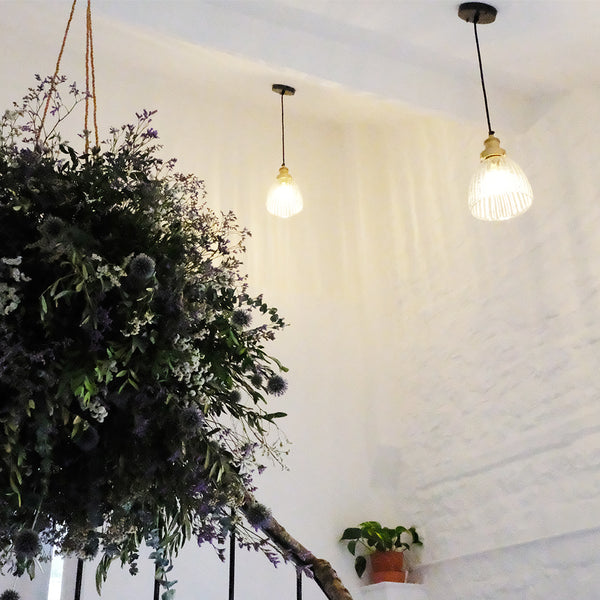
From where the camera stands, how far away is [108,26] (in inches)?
180

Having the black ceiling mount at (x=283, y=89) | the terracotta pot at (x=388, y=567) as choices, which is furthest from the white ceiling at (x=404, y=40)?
the terracotta pot at (x=388, y=567)

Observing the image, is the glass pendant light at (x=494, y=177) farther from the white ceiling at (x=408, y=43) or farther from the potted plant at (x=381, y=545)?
the potted plant at (x=381, y=545)

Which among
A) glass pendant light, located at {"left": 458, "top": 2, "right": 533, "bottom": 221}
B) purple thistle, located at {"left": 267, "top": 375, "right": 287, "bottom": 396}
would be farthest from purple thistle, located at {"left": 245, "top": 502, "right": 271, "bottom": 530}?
glass pendant light, located at {"left": 458, "top": 2, "right": 533, "bottom": 221}

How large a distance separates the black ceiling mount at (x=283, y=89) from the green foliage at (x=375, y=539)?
9.01 feet

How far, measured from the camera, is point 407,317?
498cm

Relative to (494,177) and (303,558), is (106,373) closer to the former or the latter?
(303,558)

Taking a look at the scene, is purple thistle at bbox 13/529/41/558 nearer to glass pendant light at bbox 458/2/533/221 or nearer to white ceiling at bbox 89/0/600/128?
glass pendant light at bbox 458/2/533/221

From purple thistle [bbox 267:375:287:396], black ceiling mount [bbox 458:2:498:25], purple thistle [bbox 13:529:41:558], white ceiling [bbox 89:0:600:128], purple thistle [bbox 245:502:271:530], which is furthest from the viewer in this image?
white ceiling [bbox 89:0:600:128]

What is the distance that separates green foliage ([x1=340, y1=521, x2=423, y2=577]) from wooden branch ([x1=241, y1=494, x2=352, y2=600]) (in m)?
3.13

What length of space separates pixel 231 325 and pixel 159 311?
0.14 meters

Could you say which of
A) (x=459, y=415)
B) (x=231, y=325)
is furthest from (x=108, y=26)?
(x=231, y=325)

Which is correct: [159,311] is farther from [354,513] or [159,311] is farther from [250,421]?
[354,513]

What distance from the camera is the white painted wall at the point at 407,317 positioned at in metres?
3.78

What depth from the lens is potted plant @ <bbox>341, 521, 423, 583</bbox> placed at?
433cm
